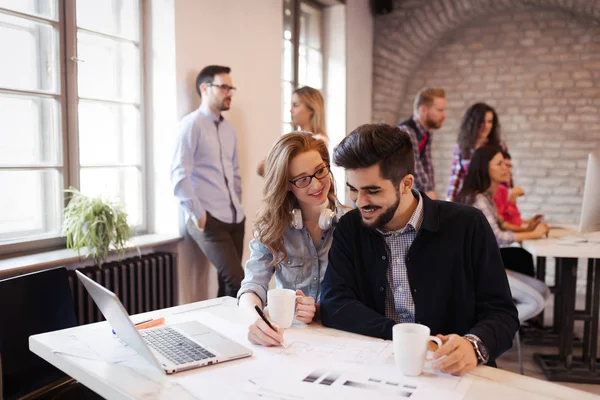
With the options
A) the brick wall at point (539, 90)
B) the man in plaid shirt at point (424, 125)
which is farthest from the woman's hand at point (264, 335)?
the brick wall at point (539, 90)

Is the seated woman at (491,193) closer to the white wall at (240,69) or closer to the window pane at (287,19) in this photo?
the white wall at (240,69)

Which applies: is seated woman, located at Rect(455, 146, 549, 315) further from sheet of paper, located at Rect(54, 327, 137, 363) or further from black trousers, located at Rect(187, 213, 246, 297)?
sheet of paper, located at Rect(54, 327, 137, 363)

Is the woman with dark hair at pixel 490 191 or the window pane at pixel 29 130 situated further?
the woman with dark hair at pixel 490 191

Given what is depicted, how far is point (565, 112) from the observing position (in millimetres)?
5852

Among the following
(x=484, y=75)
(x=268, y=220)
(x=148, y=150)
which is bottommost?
(x=268, y=220)

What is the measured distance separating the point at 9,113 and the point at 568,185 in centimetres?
508

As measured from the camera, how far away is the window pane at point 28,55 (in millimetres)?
2873

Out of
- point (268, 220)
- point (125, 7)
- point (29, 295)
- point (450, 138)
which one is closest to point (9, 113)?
point (125, 7)

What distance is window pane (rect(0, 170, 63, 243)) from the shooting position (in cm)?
292

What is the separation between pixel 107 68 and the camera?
3422mm

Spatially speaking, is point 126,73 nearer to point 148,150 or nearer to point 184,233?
point 148,150

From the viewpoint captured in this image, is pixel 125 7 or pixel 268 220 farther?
pixel 125 7

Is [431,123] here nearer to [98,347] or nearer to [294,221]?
[294,221]

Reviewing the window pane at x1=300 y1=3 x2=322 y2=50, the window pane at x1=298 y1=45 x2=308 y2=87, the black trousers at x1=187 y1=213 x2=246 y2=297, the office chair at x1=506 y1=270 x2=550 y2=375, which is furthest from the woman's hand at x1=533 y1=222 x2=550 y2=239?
the window pane at x1=300 y1=3 x2=322 y2=50
